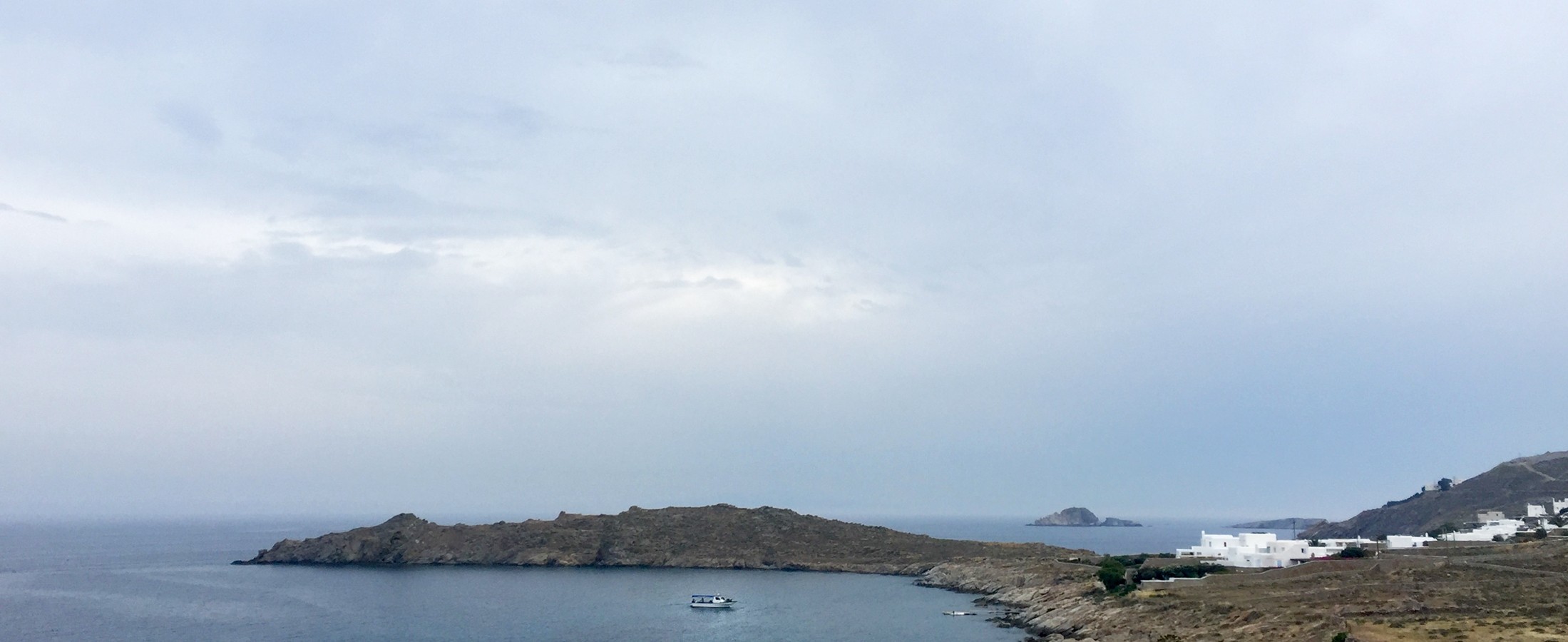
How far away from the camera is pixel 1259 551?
276 ft

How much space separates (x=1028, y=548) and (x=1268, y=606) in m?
71.8

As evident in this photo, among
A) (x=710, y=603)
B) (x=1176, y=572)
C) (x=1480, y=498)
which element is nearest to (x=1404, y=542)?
(x=1176, y=572)

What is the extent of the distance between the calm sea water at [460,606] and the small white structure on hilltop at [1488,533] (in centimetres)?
4347

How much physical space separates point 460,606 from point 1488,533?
301 ft

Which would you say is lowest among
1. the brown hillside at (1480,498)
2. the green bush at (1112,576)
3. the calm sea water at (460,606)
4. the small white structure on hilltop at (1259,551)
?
the calm sea water at (460,606)

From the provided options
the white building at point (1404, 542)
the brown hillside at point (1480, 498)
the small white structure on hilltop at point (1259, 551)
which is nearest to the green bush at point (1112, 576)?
the small white structure on hilltop at point (1259, 551)

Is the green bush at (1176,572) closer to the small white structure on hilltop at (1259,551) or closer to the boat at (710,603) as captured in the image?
the small white structure on hilltop at (1259,551)

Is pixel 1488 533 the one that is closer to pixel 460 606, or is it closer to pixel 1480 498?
pixel 1480 498

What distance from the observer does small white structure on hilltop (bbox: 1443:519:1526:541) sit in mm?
82938

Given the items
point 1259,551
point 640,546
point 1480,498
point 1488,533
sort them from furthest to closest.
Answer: point 1480,498 < point 640,546 < point 1488,533 < point 1259,551

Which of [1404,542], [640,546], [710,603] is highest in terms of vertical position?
[1404,542]

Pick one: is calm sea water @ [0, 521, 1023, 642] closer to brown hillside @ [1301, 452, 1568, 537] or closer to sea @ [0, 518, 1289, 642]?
sea @ [0, 518, 1289, 642]

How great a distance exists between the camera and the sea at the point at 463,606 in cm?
6844

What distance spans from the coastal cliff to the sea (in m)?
5.56
